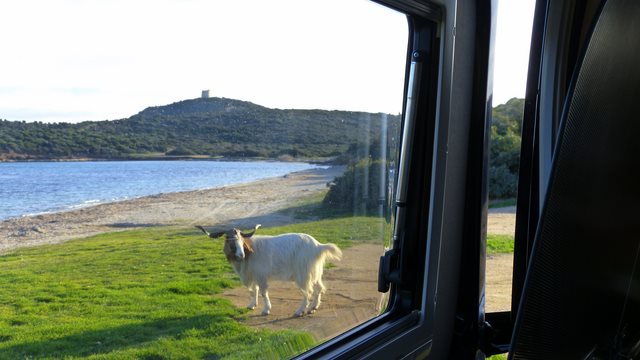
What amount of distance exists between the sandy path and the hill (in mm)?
112

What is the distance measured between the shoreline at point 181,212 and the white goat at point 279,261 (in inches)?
2.8

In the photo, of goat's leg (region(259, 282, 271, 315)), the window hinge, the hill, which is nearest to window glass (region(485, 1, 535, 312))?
the window hinge

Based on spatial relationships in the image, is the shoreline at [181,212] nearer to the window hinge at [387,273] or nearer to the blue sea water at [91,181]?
the blue sea water at [91,181]

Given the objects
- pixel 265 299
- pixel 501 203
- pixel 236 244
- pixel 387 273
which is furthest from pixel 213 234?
pixel 501 203

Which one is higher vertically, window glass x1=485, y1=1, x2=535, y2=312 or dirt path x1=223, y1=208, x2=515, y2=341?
window glass x1=485, y1=1, x2=535, y2=312

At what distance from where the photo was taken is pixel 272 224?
201 centimetres

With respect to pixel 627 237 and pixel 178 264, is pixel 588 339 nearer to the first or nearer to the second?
pixel 627 237

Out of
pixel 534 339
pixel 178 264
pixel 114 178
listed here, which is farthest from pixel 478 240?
pixel 114 178

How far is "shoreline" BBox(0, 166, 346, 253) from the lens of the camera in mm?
1294

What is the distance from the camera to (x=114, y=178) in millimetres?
1445

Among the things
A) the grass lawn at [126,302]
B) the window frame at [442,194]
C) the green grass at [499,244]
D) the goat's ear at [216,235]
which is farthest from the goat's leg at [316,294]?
the green grass at [499,244]

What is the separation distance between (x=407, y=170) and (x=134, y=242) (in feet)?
4.46

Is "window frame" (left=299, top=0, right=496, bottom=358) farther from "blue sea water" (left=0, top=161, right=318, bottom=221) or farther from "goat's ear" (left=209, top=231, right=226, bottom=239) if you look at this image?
"blue sea water" (left=0, top=161, right=318, bottom=221)

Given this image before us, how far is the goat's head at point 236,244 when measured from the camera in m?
1.82
